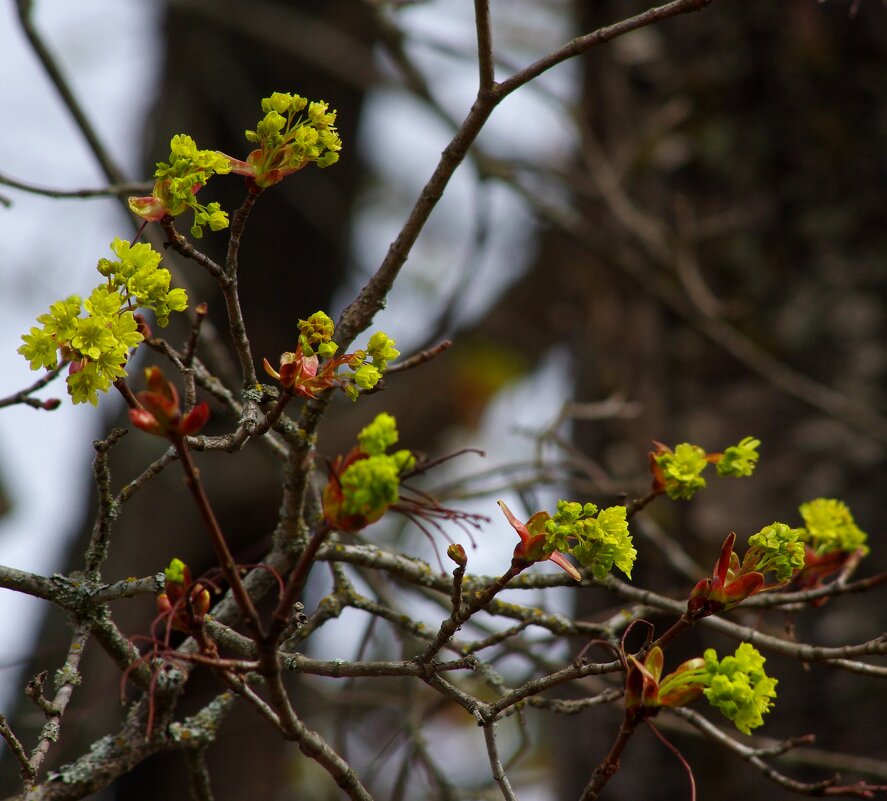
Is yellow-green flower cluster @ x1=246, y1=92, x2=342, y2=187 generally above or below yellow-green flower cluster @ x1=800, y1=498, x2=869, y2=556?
above

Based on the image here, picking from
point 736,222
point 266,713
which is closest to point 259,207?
point 736,222

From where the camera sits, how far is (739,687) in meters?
0.93

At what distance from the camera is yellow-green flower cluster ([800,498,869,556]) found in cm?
133

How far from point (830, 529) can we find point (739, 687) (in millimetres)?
490

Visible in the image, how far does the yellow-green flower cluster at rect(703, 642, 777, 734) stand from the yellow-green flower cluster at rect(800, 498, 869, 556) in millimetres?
416

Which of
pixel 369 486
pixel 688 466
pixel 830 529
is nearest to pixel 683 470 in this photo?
pixel 688 466

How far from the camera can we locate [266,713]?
936 millimetres

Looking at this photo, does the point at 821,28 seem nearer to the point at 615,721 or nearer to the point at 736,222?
the point at 736,222

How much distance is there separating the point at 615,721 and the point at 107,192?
6.22 ft

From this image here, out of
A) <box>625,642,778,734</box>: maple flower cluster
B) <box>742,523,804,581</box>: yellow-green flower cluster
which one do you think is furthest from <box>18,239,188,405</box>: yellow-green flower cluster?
<box>742,523,804,581</box>: yellow-green flower cluster

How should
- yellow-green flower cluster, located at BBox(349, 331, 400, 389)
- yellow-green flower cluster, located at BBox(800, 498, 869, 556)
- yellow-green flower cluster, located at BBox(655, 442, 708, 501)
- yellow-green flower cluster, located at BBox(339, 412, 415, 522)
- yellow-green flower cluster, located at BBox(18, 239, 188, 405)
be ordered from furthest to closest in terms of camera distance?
yellow-green flower cluster, located at BBox(800, 498, 869, 556), yellow-green flower cluster, located at BBox(655, 442, 708, 501), yellow-green flower cluster, located at BBox(349, 331, 400, 389), yellow-green flower cluster, located at BBox(18, 239, 188, 405), yellow-green flower cluster, located at BBox(339, 412, 415, 522)

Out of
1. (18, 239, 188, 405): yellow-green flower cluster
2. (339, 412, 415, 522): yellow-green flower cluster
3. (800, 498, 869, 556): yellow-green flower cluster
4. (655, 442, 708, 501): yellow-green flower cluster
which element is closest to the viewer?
(339, 412, 415, 522): yellow-green flower cluster

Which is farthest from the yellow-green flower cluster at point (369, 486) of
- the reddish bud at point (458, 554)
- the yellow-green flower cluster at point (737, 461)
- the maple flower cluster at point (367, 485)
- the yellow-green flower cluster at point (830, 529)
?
the yellow-green flower cluster at point (830, 529)

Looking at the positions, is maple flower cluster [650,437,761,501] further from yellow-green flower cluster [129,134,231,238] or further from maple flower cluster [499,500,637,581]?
yellow-green flower cluster [129,134,231,238]
